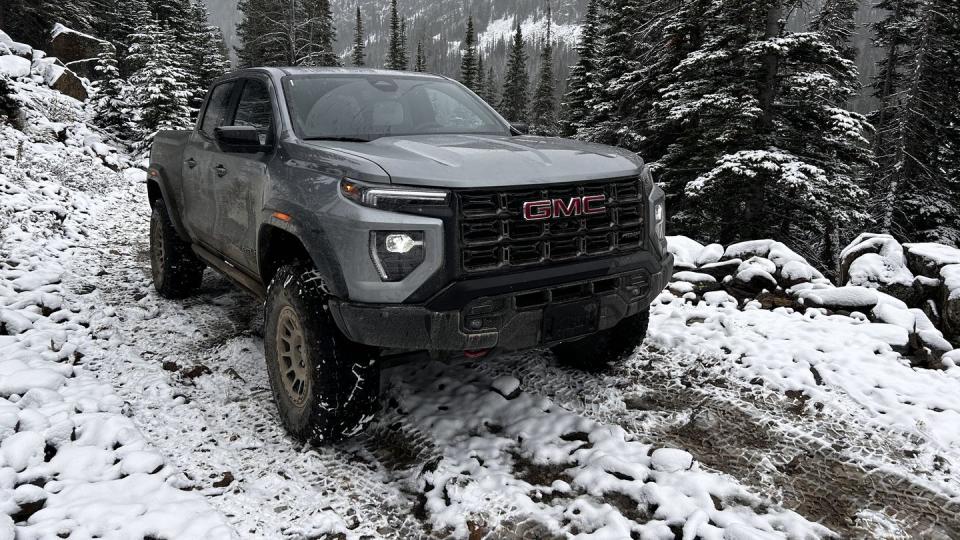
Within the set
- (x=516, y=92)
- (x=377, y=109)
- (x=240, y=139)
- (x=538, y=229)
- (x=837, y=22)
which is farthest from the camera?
(x=516, y=92)

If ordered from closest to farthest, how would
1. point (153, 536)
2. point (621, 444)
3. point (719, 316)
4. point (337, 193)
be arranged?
point (153, 536), point (337, 193), point (621, 444), point (719, 316)

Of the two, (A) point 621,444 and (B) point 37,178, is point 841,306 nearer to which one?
(A) point 621,444

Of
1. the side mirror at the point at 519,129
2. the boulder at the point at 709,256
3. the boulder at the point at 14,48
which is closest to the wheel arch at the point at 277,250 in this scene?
the side mirror at the point at 519,129

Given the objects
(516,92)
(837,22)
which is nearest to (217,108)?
(837,22)

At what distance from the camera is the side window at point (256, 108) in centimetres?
410

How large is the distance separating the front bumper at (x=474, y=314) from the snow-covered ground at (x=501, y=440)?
2.50 ft

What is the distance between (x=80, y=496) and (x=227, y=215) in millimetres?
2181

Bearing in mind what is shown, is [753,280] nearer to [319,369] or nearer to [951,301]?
[951,301]

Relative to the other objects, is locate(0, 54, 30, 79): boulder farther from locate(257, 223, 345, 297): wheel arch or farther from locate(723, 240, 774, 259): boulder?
locate(723, 240, 774, 259): boulder

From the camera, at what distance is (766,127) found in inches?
574

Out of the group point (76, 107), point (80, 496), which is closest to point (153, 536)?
point (80, 496)

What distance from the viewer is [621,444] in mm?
3416

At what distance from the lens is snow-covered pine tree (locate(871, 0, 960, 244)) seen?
789 inches

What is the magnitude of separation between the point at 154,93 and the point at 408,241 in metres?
17.0
